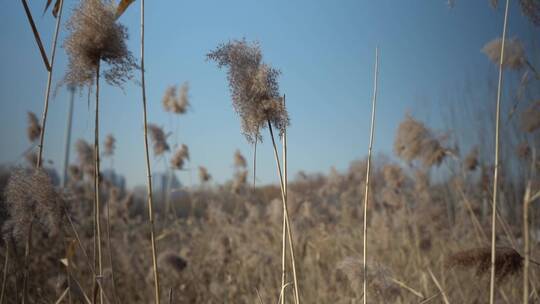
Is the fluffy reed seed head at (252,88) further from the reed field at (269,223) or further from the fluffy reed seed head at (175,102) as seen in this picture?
the fluffy reed seed head at (175,102)

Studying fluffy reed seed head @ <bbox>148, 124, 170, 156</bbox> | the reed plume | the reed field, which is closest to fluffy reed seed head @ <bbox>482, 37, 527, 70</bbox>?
the reed field

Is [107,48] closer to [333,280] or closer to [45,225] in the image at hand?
[45,225]

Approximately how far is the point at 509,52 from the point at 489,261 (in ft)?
3.63

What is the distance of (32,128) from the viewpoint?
9.99 ft

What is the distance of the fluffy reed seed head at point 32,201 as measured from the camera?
3.49 ft

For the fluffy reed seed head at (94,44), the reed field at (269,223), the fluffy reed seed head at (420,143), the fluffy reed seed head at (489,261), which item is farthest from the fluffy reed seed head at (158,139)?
the fluffy reed seed head at (489,261)

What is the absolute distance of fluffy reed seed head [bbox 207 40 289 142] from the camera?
822mm

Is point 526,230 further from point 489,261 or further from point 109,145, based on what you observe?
point 109,145

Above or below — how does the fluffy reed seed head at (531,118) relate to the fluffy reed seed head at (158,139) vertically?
below

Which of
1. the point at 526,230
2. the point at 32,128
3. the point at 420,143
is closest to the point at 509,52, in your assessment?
the point at 420,143

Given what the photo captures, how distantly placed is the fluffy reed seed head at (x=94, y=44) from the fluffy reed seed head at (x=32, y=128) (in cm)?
242

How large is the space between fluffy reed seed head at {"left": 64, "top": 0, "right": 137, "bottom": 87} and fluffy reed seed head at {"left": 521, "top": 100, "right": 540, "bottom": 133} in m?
1.41

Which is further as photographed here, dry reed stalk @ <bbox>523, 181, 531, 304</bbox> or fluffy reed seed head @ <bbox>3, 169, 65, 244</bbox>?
fluffy reed seed head @ <bbox>3, 169, 65, 244</bbox>

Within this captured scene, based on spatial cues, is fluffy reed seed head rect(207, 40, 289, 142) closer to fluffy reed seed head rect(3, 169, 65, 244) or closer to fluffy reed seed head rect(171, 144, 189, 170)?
fluffy reed seed head rect(3, 169, 65, 244)
